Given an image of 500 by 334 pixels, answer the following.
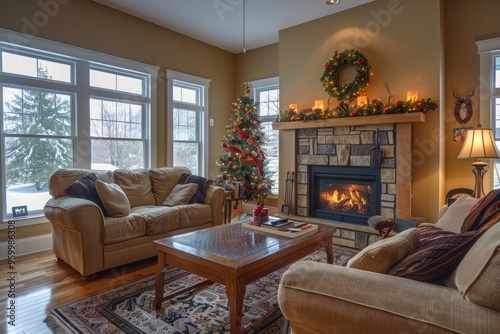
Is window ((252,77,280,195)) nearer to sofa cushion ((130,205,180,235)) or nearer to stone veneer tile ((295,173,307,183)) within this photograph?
stone veneer tile ((295,173,307,183))

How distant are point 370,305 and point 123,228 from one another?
2.56 meters

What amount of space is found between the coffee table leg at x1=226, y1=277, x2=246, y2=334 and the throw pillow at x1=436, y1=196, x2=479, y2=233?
1522mm

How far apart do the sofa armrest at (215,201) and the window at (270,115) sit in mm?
1630

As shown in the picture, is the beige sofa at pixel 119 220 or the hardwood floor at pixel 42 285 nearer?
the hardwood floor at pixel 42 285

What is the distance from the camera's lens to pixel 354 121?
12.7 ft

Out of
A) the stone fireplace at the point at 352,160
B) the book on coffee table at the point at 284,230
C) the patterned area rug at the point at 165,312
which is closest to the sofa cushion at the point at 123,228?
the patterned area rug at the point at 165,312

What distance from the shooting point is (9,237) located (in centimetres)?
327

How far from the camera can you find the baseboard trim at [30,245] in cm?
331

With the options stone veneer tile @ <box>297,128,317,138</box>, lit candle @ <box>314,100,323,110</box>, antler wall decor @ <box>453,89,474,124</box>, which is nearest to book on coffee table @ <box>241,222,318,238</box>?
stone veneer tile @ <box>297,128,317,138</box>

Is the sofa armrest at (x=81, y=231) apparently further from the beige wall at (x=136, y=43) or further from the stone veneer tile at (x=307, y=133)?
the stone veneer tile at (x=307, y=133)

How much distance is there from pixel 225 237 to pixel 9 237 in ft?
8.43

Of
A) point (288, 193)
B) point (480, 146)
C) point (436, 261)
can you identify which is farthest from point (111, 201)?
point (480, 146)

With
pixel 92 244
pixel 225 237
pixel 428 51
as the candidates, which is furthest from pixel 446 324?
pixel 428 51

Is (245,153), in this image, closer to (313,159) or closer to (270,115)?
(270,115)
